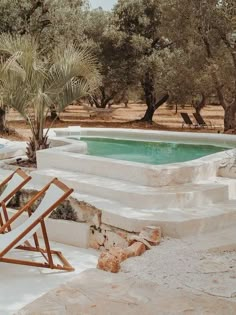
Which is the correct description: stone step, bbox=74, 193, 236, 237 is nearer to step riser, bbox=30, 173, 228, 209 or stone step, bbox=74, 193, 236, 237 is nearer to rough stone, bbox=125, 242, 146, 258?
step riser, bbox=30, 173, 228, 209

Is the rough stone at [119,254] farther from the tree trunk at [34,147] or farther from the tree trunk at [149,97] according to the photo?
the tree trunk at [149,97]

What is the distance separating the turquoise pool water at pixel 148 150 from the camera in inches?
404

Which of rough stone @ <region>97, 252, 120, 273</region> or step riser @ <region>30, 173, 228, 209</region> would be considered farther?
step riser @ <region>30, 173, 228, 209</region>

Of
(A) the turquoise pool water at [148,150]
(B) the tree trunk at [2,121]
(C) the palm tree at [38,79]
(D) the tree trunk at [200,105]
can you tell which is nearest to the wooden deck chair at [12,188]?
(C) the palm tree at [38,79]

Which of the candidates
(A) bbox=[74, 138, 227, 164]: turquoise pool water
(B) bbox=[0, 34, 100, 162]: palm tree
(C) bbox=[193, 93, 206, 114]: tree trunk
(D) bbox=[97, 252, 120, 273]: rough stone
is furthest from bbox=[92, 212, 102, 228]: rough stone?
(C) bbox=[193, 93, 206, 114]: tree trunk

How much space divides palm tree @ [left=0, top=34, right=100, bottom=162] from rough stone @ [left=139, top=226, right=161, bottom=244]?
4161 mm

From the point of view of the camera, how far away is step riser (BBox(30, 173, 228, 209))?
6333mm

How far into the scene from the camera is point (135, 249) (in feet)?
16.5

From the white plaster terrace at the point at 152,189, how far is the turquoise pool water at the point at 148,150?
5.94 ft

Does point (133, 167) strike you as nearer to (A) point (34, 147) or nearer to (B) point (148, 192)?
(B) point (148, 192)

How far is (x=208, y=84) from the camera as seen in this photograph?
51.5 ft

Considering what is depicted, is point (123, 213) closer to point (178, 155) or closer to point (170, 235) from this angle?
point (170, 235)

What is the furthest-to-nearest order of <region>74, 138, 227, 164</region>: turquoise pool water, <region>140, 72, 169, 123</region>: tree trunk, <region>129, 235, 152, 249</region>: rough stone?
<region>140, 72, 169, 123</region>: tree trunk
<region>74, 138, 227, 164</region>: turquoise pool water
<region>129, 235, 152, 249</region>: rough stone

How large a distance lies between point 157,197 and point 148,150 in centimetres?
521
